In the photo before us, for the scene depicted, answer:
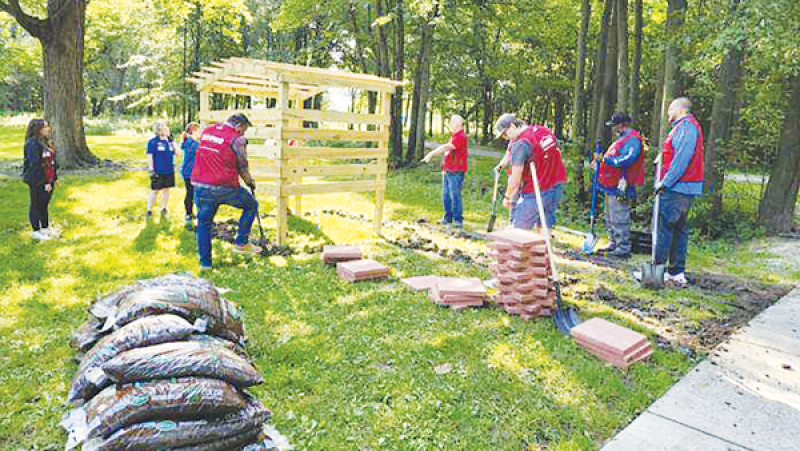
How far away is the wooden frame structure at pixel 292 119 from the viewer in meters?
7.35

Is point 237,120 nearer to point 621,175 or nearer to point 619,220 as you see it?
point 621,175

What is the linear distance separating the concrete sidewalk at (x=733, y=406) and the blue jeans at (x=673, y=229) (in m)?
1.77

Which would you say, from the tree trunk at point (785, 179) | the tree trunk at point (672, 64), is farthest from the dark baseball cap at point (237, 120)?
the tree trunk at point (785, 179)

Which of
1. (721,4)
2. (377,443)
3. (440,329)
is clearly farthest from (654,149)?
(377,443)

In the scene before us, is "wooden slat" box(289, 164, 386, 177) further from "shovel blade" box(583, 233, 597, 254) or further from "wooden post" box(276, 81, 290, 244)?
"shovel blade" box(583, 233, 597, 254)

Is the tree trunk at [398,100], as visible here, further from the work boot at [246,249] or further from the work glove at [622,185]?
the work boot at [246,249]

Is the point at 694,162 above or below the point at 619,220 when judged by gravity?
above

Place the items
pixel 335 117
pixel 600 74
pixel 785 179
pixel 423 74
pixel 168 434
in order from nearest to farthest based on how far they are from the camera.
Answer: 1. pixel 168 434
2. pixel 335 117
3. pixel 785 179
4. pixel 600 74
5. pixel 423 74

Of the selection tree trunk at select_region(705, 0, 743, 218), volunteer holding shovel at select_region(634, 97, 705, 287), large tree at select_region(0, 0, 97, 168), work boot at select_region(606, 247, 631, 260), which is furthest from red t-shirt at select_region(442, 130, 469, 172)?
large tree at select_region(0, 0, 97, 168)

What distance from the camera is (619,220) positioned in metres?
8.09

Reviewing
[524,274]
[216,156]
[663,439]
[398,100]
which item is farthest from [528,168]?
[398,100]

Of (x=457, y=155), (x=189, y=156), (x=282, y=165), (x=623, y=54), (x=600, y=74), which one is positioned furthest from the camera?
(x=600, y=74)

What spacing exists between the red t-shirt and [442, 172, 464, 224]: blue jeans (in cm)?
12

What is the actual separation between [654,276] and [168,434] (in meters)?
5.63
